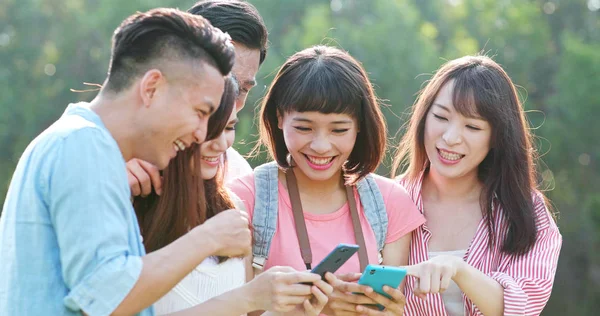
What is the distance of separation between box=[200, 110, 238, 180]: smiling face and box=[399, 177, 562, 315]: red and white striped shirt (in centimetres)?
100

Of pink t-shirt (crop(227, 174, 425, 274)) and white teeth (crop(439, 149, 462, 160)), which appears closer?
pink t-shirt (crop(227, 174, 425, 274))

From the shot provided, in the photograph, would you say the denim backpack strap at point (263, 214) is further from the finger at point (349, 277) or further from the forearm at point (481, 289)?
the forearm at point (481, 289)

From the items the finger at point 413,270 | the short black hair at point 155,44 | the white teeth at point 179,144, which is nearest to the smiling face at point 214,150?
the white teeth at point 179,144

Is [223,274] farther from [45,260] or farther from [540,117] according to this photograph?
[540,117]

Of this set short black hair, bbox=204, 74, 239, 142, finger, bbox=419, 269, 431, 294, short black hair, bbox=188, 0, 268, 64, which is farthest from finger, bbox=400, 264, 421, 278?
short black hair, bbox=188, 0, 268, 64

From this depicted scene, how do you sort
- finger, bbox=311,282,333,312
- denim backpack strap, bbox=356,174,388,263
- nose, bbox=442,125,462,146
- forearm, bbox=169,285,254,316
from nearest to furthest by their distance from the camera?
forearm, bbox=169,285,254,316, finger, bbox=311,282,333,312, denim backpack strap, bbox=356,174,388,263, nose, bbox=442,125,462,146

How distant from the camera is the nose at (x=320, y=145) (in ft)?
11.0

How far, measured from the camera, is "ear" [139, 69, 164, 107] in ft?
7.86

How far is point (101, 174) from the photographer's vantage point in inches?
88.2

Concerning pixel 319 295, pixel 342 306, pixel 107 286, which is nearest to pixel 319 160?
pixel 342 306

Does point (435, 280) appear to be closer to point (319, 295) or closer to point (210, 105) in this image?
point (319, 295)

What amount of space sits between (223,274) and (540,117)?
14589 mm

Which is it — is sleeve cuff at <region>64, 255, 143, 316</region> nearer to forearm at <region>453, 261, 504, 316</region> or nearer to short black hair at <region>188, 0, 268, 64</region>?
forearm at <region>453, 261, 504, 316</region>

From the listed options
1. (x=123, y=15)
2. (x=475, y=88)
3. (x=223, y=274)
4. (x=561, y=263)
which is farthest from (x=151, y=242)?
(x=123, y=15)
